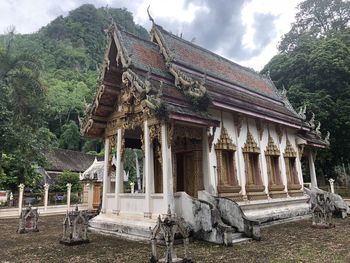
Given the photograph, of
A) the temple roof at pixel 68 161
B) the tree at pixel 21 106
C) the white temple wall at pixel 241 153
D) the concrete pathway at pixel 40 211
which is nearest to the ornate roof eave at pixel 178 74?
the white temple wall at pixel 241 153

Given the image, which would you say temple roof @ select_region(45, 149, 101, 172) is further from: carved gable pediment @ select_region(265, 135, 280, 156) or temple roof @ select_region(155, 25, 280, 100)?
carved gable pediment @ select_region(265, 135, 280, 156)

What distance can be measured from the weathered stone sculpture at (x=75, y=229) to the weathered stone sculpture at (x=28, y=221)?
3689 mm

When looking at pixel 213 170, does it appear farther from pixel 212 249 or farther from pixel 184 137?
pixel 212 249

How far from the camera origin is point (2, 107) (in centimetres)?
2153

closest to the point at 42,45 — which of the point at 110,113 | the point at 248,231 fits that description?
the point at 110,113

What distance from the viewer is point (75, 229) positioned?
8.70 meters

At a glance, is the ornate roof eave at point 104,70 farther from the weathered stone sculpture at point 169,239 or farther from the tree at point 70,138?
the tree at point 70,138

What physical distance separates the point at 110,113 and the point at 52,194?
19.2m

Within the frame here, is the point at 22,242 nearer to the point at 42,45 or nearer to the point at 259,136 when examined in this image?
the point at 259,136

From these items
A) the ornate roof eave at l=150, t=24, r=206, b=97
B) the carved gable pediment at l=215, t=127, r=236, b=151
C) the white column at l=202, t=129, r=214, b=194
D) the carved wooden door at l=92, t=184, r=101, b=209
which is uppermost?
the ornate roof eave at l=150, t=24, r=206, b=97

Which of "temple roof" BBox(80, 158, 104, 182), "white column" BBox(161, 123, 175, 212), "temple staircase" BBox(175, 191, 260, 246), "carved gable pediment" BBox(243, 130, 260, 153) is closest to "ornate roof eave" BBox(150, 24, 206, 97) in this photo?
"white column" BBox(161, 123, 175, 212)

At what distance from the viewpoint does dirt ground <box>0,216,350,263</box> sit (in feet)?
22.2

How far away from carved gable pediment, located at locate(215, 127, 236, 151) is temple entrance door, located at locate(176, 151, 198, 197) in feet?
3.16

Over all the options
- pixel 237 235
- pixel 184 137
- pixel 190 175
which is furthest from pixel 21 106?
pixel 237 235
